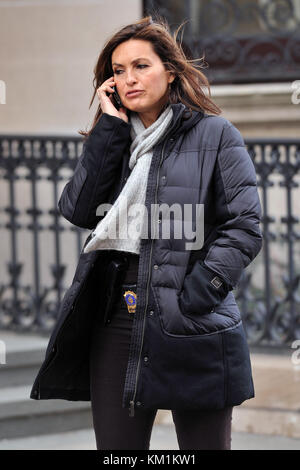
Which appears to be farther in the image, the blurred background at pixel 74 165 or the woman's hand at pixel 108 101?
the blurred background at pixel 74 165

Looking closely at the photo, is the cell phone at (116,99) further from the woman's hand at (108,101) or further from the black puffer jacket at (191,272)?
the black puffer jacket at (191,272)

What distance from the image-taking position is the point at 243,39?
8.26 meters

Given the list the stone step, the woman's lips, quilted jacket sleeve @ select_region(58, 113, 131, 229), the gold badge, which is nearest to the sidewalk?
the stone step

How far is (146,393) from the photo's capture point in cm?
247

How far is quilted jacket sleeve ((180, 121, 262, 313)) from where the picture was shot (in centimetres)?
245

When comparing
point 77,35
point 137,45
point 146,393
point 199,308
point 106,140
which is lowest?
point 146,393

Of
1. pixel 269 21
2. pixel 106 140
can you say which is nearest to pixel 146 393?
pixel 106 140

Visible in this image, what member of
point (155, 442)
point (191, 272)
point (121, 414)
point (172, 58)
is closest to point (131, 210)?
point (191, 272)

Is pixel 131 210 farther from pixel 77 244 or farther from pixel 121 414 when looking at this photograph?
pixel 77 244

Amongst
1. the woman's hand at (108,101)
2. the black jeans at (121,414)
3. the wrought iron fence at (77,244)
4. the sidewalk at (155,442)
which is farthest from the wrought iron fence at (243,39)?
the black jeans at (121,414)

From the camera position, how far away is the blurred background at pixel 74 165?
16.5 ft
